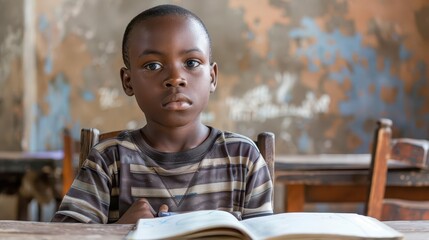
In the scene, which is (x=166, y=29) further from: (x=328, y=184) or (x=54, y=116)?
(x=54, y=116)

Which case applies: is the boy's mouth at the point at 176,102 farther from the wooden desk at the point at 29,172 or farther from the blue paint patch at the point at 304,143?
the blue paint patch at the point at 304,143

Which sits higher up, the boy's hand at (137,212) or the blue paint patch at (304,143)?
the blue paint patch at (304,143)

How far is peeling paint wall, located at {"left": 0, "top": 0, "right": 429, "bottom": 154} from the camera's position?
17.6ft

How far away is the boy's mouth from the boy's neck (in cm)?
9

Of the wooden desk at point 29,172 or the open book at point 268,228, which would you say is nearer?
the open book at point 268,228

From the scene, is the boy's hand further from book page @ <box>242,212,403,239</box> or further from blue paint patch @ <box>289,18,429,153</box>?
blue paint patch @ <box>289,18,429,153</box>

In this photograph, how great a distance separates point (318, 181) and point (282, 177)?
155 mm

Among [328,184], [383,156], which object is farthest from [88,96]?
[383,156]

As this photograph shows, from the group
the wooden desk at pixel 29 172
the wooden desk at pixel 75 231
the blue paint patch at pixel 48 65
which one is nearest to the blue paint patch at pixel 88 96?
the blue paint patch at pixel 48 65

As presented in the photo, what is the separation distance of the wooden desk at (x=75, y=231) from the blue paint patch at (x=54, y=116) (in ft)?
13.8

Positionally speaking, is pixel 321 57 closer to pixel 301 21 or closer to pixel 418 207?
pixel 301 21

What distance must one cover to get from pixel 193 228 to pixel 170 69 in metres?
0.54

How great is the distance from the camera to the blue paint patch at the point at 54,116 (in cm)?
536

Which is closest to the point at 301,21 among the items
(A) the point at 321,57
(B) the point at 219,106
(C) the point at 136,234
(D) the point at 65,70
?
(A) the point at 321,57
